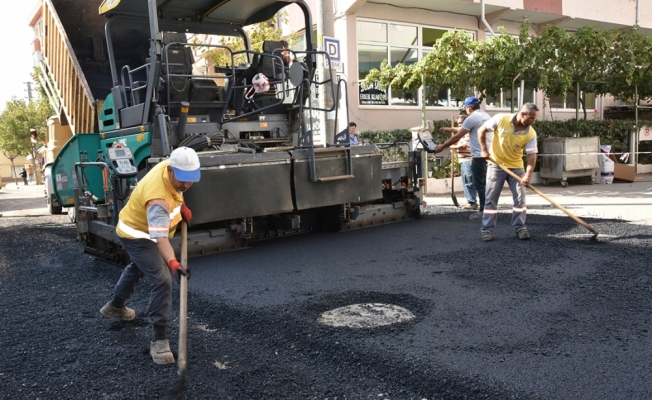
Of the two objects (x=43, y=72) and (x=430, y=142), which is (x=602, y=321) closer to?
(x=430, y=142)

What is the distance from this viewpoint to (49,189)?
9867 mm

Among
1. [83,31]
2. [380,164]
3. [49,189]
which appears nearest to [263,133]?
[380,164]

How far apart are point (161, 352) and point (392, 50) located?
12.6m

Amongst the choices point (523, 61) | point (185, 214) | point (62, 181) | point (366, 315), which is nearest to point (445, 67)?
point (523, 61)

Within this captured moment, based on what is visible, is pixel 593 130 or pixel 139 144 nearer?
pixel 139 144

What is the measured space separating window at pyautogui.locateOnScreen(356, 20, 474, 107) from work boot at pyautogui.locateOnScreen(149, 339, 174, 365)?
1117 centimetres

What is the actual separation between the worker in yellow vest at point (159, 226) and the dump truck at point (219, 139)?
2120 mm

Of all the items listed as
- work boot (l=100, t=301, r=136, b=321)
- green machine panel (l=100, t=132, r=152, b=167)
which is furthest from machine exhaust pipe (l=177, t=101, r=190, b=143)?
work boot (l=100, t=301, r=136, b=321)

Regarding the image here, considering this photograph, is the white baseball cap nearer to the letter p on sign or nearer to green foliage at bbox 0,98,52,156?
the letter p on sign

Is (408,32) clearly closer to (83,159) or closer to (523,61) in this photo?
(523,61)

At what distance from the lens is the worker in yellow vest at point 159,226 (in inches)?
141

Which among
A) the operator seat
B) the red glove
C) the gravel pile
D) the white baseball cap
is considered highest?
the operator seat

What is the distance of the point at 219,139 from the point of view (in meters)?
6.73

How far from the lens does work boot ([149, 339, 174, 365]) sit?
11.9ft
